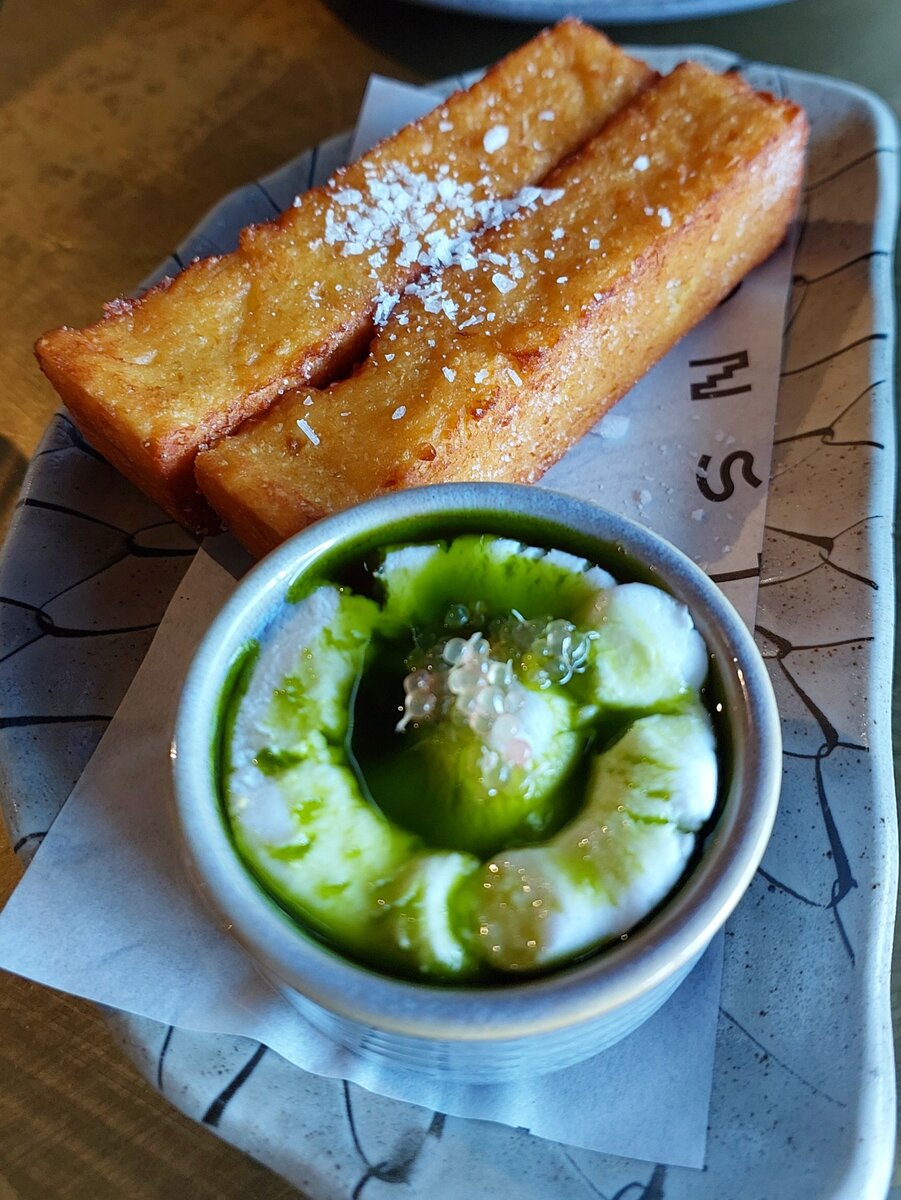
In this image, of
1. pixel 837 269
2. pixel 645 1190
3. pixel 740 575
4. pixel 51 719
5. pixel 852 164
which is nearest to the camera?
pixel 645 1190

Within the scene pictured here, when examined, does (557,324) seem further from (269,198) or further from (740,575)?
(269,198)

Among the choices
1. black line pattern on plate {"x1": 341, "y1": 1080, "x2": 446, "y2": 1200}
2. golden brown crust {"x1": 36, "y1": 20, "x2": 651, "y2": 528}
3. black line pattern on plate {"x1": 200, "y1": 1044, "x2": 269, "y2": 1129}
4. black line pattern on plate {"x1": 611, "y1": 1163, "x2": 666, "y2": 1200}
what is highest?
golden brown crust {"x1": 36, "y1": 20, "x2": 651, "y2": 528}

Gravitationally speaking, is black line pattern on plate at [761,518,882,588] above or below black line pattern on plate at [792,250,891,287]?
below

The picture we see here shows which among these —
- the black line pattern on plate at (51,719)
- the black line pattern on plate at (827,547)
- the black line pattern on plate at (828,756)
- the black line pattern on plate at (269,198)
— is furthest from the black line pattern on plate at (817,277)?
the black line pattern on plate at (51,719)

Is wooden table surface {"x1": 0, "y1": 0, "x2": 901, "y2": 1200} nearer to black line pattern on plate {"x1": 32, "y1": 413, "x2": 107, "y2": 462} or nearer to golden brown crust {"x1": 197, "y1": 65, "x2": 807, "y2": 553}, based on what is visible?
black line pattern on plate {"x1": 32, "y1": 413, "x2": 107, "y2": 462}

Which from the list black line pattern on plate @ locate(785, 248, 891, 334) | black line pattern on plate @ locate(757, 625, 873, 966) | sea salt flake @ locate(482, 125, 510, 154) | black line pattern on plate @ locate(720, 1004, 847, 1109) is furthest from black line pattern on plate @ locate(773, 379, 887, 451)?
black line pattern on plate @ locate(720, 1004, 847, 1109)

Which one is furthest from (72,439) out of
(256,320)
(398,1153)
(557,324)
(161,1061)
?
(398,1153)
